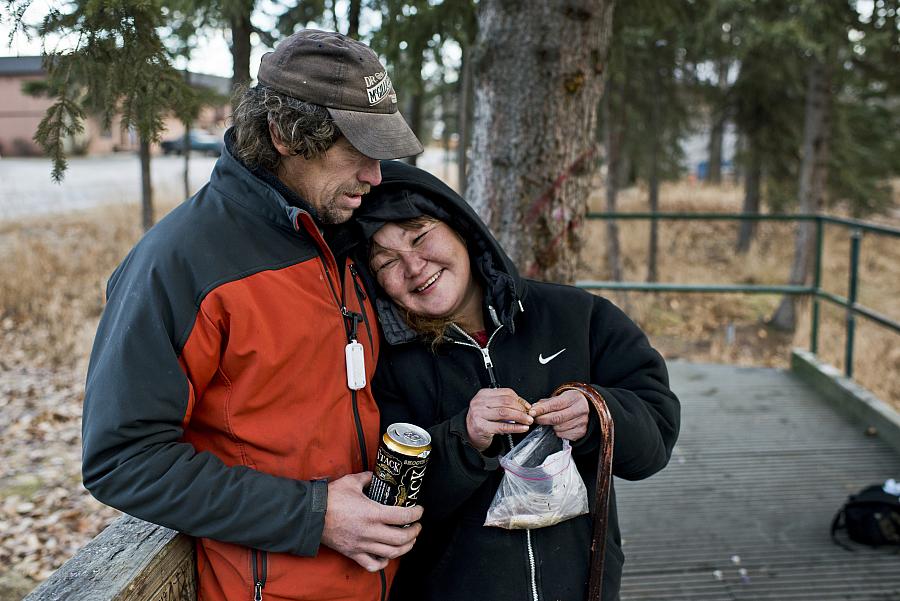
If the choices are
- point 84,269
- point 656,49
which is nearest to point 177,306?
point 84,269

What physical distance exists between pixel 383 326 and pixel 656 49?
474 inches

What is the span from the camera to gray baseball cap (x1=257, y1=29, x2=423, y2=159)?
1805 millimetres

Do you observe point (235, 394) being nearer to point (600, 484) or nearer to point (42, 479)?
point (600, 484)

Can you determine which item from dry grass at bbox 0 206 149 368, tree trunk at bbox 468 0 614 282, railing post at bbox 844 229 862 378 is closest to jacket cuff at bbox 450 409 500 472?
tree trunk at bbox 468 0 614 282

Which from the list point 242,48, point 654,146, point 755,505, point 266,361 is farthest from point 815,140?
point 266,361

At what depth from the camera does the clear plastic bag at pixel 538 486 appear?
1934 mm

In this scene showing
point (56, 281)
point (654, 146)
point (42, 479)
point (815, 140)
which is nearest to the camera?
point (42, 479)

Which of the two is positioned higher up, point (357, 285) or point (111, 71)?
point (111, 71)

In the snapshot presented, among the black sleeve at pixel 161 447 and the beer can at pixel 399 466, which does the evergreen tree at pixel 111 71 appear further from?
the beer can at pixel 399 466

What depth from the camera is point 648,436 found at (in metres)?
2.01

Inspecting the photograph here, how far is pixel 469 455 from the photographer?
1.93 m

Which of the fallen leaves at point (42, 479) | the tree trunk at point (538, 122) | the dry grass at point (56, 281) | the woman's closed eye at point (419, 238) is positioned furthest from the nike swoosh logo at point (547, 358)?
the dry grass at point (56, 281)

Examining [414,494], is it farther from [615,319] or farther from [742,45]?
[742,45]

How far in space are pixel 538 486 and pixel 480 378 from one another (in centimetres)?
35
